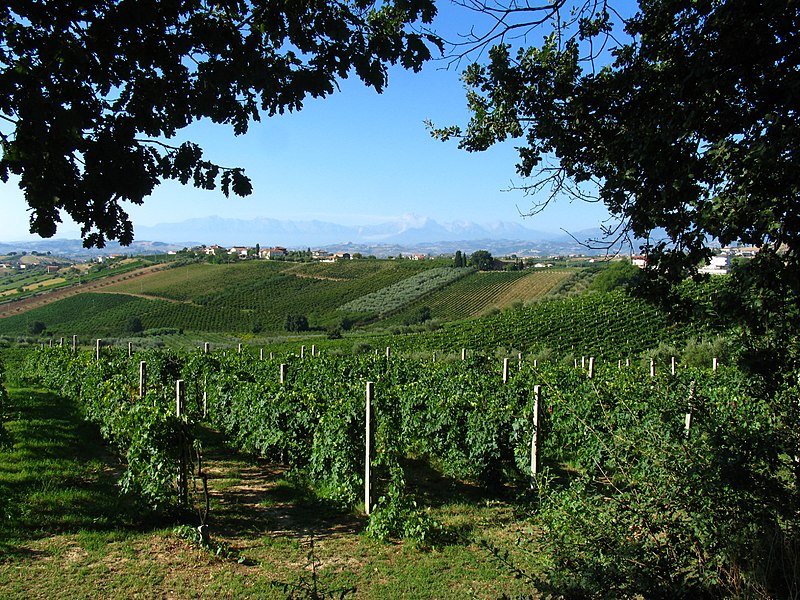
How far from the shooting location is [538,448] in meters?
7.32

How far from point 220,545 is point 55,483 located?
290 cm

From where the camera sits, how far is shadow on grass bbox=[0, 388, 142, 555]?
559 cm

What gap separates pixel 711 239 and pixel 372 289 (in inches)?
3054

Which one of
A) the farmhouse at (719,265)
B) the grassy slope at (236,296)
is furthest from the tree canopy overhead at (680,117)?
the grassy slope at (236,296)

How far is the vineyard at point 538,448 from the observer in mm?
3189

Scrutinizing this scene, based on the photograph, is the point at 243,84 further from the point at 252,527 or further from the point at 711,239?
the point at 252,527

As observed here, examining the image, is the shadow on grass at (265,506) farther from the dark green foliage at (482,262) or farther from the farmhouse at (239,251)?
the farmhouse at (239,251)

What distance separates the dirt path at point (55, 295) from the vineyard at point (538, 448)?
6391 cm

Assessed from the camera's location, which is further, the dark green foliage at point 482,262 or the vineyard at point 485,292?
the dark green foliage at point 482,262

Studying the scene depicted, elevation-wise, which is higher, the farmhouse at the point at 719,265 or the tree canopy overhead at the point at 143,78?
the tree canopy overhead at the point at 143,78

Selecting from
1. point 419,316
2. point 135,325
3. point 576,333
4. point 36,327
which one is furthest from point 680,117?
point 36,327

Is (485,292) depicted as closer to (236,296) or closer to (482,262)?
(482,262)

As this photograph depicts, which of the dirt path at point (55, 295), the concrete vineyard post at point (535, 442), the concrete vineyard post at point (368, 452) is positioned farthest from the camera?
the dirt path at point (55, 295)

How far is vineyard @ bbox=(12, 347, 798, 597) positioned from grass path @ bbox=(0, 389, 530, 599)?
1.30ft
